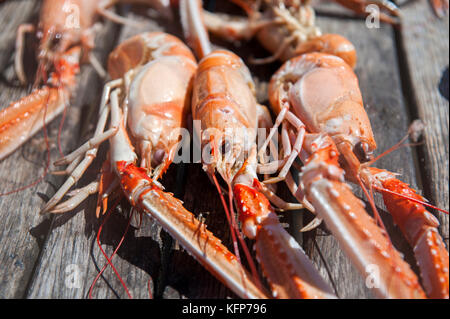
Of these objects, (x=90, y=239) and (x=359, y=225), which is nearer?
(x=359, y=225)

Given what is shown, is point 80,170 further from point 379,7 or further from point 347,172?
point 379,7

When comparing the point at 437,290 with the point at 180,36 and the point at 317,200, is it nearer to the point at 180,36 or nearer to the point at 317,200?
the point at 317,200

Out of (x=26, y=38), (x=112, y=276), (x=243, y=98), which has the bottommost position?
(x=112, y=276)

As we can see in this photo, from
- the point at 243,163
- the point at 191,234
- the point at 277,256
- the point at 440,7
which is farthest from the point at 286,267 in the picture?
the point at 440,7

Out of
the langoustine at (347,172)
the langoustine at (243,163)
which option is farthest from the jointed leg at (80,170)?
the langoustine at (347,172)

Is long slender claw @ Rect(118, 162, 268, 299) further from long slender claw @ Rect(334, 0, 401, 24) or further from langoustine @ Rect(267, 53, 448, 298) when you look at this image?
long slender claw @ Rect(334, 0, 401, 24)
